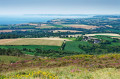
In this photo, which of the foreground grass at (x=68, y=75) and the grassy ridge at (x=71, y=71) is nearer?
the foreground grass at (x=68, y=75)

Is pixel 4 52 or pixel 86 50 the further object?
pixel 86 50

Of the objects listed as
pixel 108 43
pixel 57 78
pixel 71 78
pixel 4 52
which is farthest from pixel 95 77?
pixel 108 43

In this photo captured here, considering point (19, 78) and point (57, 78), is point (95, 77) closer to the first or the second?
point (57, 78)

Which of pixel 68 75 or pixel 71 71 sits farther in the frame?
pixel 71 71

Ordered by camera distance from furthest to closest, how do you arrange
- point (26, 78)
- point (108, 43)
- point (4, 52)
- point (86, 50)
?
Result: point (108, 43)
point (86, 50)
point (4, 52)
point (26, 78)

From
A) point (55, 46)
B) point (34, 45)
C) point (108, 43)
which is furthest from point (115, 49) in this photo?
point (34, 45)

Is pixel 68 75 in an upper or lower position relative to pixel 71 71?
upper

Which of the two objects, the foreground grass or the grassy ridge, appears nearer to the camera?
the foreground grass

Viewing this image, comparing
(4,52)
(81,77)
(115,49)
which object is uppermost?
(81,77)

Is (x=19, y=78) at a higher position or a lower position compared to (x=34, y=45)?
higher

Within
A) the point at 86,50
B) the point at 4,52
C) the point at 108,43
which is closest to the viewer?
the point at 4,52
